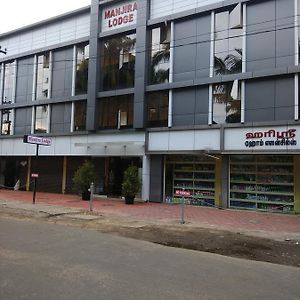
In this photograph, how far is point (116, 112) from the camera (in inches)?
981

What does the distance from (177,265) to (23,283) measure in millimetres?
3061

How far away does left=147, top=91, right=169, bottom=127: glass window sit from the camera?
22.8 m

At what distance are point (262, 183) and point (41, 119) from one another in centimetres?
1661

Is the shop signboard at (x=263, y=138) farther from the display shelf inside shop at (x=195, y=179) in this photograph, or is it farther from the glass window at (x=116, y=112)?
the glass window at (x=116, y=112)

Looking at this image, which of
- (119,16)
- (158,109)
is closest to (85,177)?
(158,109)

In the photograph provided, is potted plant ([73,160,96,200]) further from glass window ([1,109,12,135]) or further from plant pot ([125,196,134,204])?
glass window ([1,109,12,135])

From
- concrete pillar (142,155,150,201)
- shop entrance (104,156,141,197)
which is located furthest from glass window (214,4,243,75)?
shop entrance (104,156,141,197)

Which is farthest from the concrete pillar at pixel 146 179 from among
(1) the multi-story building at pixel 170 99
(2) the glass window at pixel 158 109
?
(2) the glass window at pixel 158 109

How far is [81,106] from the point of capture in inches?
1053

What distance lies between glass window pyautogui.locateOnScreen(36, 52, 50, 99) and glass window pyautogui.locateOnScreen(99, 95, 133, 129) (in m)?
5.65

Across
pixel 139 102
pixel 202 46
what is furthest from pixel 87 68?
pixel 202 46

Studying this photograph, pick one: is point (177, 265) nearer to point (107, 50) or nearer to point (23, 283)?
point (23, 283)

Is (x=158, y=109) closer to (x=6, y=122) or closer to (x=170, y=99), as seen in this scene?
(x=170, y=99)

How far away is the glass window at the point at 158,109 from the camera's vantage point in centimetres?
2284
